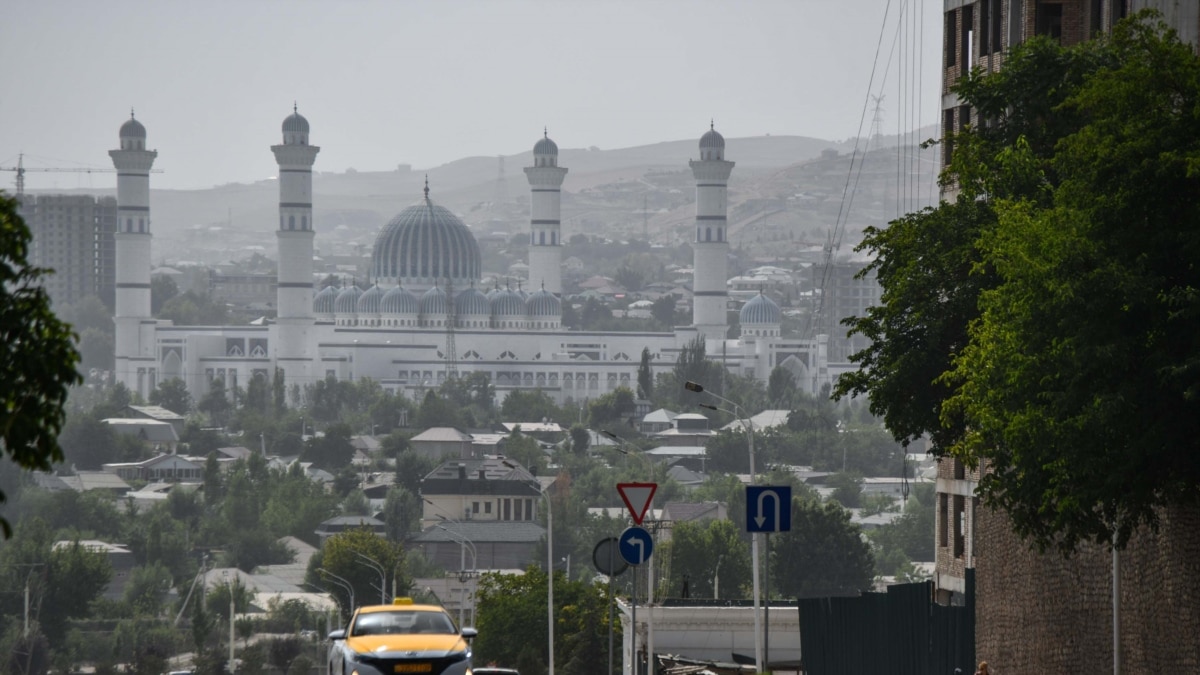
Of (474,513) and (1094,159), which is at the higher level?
(1094,159)

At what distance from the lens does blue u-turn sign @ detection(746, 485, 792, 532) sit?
17.9 metres

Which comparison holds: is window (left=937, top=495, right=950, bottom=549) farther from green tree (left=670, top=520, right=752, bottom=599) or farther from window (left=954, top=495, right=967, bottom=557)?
green tree (left=670, top=520, right=752, bottom=599)

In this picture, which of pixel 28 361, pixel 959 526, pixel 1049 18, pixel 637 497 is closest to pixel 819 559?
pixel 959 526

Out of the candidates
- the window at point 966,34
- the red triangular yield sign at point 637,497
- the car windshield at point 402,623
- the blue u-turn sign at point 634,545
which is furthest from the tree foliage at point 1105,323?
the window at point 966,34

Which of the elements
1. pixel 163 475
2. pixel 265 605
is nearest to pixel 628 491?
pixel 265 605

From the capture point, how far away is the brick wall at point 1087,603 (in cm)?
2038

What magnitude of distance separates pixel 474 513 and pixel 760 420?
2390 inches

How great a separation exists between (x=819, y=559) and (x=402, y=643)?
7373 centimetres

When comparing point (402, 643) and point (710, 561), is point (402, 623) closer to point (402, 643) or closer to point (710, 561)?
point (402, 643)

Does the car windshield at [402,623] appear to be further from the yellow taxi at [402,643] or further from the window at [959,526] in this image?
the window at [959,526]

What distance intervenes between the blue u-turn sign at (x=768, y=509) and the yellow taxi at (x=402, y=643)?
7.84ft

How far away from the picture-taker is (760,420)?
184 m

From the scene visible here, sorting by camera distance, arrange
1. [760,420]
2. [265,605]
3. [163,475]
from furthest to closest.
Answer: [760,420]
[163,475]
[265,605]

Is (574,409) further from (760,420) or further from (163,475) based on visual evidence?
(163,475)
